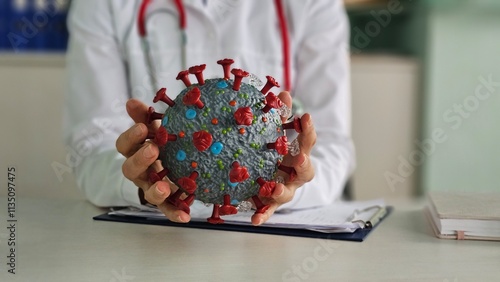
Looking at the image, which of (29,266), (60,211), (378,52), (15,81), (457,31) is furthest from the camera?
(378,52)

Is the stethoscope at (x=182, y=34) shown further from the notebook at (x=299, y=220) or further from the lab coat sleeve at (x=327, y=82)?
the notebook at (x=299, y=220)

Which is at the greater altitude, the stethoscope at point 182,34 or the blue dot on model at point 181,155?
the stethoscope at point 182,34

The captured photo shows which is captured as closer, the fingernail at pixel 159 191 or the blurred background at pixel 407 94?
the fingernail at pixel 159 191

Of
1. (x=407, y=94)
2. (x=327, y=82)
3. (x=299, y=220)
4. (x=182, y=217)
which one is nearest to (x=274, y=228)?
(x=299, y=220)

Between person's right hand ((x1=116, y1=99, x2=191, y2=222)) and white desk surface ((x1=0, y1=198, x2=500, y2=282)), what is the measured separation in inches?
2.0

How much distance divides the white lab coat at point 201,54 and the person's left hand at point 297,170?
431mm

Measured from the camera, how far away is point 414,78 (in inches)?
104

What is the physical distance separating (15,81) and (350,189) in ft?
4.33

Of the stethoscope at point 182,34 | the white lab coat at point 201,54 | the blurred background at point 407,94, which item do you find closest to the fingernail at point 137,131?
the white lab coat at point 201,54

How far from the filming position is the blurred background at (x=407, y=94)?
219 cm

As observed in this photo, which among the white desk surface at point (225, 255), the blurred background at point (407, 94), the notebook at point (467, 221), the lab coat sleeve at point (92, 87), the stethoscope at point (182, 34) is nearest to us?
the white desk surface at point (225, 255)

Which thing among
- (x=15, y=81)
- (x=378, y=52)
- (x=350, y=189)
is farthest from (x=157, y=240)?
(x=378, y=52)

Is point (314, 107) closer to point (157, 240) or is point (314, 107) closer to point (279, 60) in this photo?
point (279, 60)

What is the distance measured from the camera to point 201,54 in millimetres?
1348
